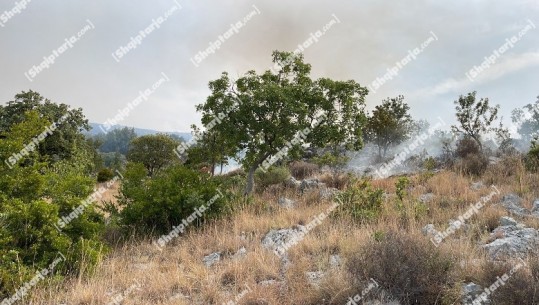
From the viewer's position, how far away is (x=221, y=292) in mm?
4398

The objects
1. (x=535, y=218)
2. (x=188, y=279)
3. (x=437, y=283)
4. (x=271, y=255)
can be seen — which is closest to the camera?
(x=437, y=283)

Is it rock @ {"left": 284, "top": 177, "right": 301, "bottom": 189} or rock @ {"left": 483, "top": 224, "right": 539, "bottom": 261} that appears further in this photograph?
rock @ {"left": 284, "top": 177, "right": 301, "bottom": 189}

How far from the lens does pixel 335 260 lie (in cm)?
511

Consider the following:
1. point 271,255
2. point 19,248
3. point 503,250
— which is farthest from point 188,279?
point 503,250

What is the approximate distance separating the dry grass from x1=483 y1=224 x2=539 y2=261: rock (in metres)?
0.20

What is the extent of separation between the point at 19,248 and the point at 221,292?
280cm

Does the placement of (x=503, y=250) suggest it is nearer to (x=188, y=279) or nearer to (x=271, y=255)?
(x=271, y=255)

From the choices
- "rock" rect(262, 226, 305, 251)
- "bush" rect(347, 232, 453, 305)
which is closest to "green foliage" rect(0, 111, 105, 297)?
"rock" rect(262, 226, 305, 251)

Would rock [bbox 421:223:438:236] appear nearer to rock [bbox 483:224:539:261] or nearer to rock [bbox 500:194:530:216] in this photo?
rock [bbox 483:224:539:261]

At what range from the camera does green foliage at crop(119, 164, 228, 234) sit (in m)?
7.77

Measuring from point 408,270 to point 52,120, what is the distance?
1958 cm

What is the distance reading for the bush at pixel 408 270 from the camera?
380cm

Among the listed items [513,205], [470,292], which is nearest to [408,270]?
[470,292]

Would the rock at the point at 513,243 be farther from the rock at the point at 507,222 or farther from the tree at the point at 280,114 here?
the tree at the point at 280,114
